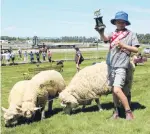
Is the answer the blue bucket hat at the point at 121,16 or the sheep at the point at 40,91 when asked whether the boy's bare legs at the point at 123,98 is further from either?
the sheep at the point at 40,91

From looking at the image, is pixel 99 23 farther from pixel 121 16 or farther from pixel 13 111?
pixel 13 111

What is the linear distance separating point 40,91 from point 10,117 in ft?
3.83

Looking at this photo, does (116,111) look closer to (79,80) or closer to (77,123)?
(77,123)

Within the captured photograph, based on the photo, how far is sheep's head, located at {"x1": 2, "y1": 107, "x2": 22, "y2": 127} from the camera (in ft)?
28.5

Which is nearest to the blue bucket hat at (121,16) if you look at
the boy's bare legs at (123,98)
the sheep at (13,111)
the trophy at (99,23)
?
the trophy at (99,23)

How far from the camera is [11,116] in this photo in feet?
28.5

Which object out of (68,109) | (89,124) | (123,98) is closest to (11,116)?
(68,109)

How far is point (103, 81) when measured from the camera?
972 cm

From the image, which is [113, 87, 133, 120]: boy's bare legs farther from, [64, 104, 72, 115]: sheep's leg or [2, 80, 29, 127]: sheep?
[2, 80, 29, 127]: sheep

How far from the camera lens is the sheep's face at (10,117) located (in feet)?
28.5

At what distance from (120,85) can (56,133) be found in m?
1.76

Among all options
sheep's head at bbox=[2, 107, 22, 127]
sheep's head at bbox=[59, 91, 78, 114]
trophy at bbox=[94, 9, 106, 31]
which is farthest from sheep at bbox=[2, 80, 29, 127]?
trophy at bbox=[94, 9, 106, 31]

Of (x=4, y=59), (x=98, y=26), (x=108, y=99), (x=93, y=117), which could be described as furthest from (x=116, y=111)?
(x=4, y=59)

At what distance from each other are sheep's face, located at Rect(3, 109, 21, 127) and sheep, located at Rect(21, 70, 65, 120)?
0.19 m
